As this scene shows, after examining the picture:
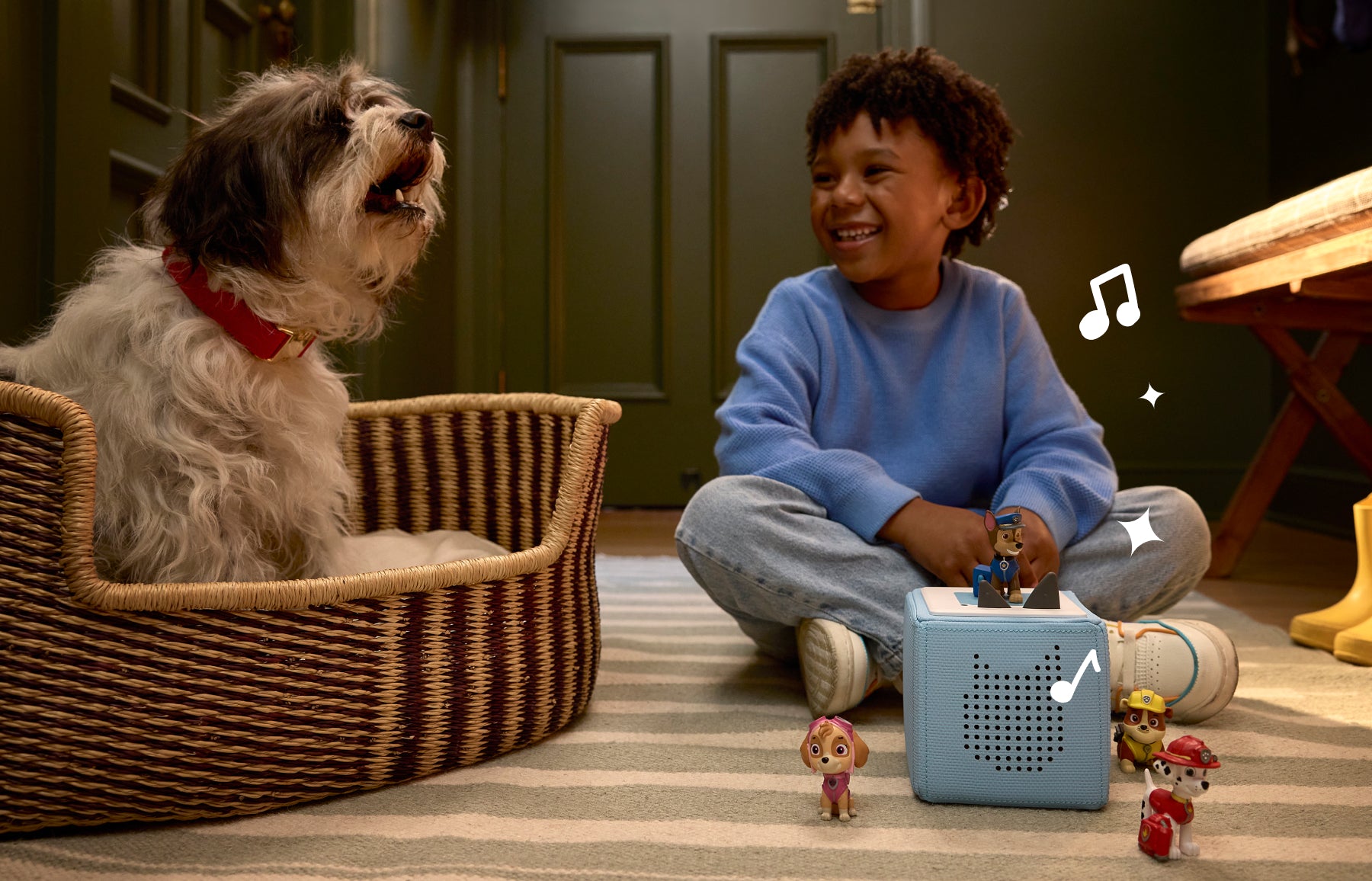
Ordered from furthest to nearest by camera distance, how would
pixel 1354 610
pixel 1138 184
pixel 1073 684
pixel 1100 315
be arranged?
pixel 1138 184
pixel 1354 610
pixel 1100 315
pixel 1073 684

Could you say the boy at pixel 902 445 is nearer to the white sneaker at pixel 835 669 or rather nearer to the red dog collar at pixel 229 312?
the white sneaker at pixel 835 669

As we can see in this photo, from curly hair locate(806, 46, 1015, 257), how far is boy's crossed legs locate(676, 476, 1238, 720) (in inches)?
19.0

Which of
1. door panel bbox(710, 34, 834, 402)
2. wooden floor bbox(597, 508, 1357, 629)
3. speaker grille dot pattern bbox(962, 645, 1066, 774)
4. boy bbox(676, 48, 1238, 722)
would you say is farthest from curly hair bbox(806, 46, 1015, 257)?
door panel bbox(710, 34, 834, 402)

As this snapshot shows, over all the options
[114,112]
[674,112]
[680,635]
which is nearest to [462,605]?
[680,635]

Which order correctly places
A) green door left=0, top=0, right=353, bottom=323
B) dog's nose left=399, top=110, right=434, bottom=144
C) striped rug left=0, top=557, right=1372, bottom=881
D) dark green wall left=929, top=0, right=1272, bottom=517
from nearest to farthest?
striped rug left=0, top=557, right=1372, bottom=881 < dog's nose left=399, top=110, right=434, bottom=144 < green door left=0, top=0, right=353, bottom=323 < dark green wall left=929, top=0, right=1272, bottom=517

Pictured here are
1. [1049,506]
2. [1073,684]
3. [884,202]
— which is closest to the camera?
[1073,684]

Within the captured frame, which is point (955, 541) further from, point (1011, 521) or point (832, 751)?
point (832, 751)

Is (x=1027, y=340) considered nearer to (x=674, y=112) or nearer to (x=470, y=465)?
(x=470, y=465)

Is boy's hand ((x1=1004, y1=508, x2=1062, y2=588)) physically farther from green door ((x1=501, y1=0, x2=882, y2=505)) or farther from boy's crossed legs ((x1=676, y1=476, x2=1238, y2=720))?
green door ((x1=501, y1=0, x2=882, y2=505))

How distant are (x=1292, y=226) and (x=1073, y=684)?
0.95m

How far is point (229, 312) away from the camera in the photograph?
90 centimetres

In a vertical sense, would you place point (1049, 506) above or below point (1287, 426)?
below

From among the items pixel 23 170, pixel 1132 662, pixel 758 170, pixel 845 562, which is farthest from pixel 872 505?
pixel 758 170

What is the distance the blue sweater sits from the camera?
3.83 ft
